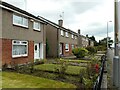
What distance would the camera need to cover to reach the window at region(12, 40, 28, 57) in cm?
1776

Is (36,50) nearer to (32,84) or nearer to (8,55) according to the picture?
(8,55)

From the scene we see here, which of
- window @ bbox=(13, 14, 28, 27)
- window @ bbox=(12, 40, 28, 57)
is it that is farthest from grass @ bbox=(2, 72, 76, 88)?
window @ bbox=(13, 14, 28, 27)

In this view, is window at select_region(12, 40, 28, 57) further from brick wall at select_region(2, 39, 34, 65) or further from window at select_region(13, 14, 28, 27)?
window at select_region(13, 14, 28, 27)

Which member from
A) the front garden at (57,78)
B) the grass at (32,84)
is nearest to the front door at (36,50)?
the front garden at (57,78)

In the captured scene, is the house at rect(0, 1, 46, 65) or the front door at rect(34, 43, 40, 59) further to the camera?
the front door at rect(34, 43, 40, 59)

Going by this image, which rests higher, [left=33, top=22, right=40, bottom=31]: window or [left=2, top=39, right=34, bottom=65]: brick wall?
[left=33, top=22, right=40, bottom=31]: window

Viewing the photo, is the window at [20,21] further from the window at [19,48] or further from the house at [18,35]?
the window at [19,48]

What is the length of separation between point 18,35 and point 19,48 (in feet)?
4.04

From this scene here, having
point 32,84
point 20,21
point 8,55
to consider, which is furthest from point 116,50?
point 20,21

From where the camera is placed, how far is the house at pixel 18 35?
16125 millimetres

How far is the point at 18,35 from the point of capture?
18.4 meters

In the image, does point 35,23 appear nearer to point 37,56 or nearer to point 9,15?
point 37,56

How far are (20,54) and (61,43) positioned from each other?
18013mm

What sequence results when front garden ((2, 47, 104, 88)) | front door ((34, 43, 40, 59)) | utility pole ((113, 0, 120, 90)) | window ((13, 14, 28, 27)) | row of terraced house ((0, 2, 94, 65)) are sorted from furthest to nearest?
front door ((34, 43, 40, 59))
window ((13, 14, 28, 27))
row of terraced house ((0, 2, 94, 65))
front garden ((2, 47, 104, 88))
utility pole ((113, 0, 120, 90))
